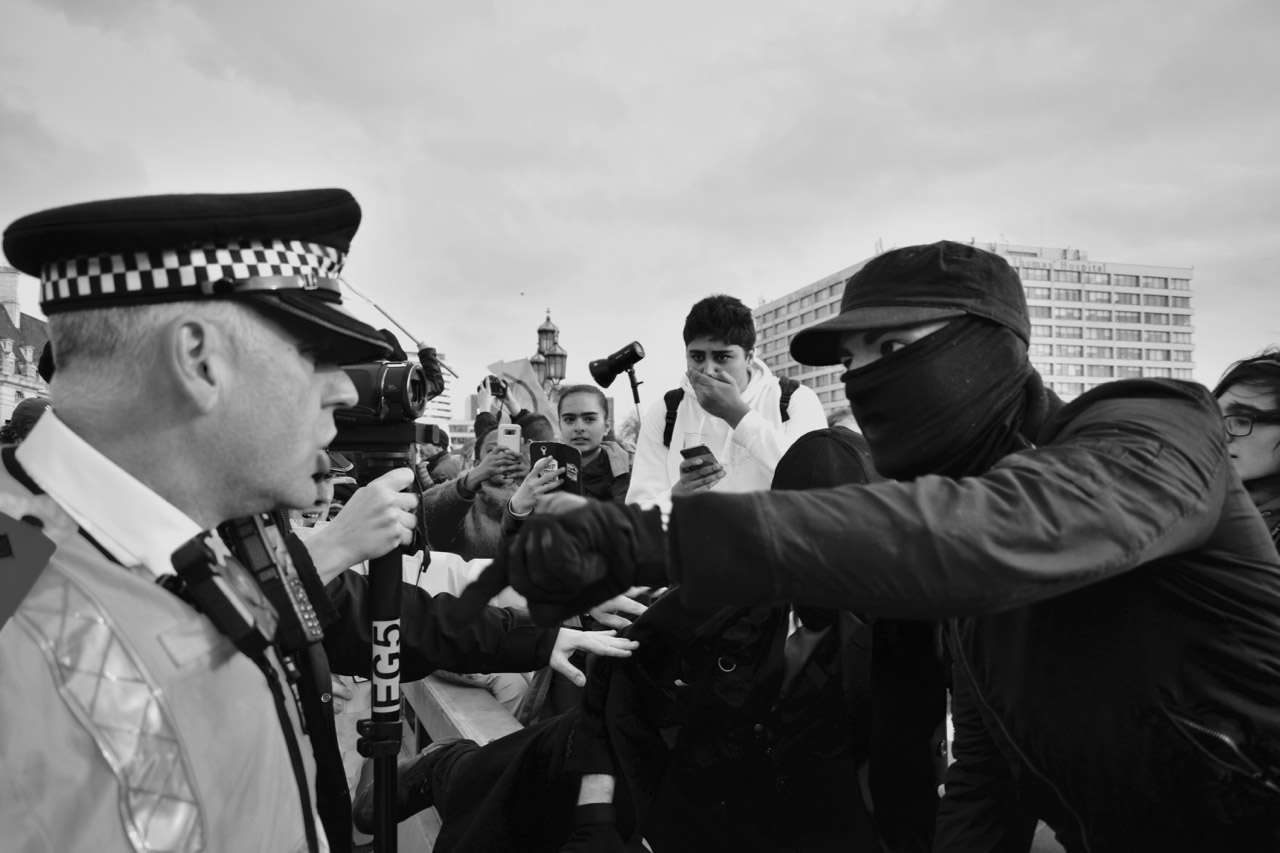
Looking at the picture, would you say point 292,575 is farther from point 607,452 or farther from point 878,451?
point 607,452

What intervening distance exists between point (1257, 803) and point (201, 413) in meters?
1.95

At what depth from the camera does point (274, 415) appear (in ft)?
4.90

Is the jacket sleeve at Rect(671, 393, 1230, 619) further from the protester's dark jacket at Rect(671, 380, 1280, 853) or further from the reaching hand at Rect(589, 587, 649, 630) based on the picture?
the reaching hand at Rect(589, 587, 649, 630)

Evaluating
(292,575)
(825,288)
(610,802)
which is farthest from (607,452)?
(825,288)

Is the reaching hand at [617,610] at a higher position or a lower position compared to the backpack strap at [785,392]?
lower

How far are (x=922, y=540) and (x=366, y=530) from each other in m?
1.69

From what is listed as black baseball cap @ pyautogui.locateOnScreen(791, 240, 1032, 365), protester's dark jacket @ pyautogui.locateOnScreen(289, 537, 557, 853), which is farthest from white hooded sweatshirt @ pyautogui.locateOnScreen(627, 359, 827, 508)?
black baseball cap @ pyautogui.locateOnScreen(791, 240, 1032, 365)

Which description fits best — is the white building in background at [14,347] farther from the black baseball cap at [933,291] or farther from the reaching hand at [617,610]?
the black baseball cap at [933,291]

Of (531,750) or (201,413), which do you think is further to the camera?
(531,750)

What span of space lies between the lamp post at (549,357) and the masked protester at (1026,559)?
45.2 metres

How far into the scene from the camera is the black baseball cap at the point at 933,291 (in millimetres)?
1747

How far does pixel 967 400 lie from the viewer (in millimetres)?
1727

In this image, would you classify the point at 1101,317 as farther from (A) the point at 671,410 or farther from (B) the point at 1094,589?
(B) the point at 1094,589

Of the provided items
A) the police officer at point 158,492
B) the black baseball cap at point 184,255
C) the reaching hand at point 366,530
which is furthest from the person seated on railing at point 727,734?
the black baseball cap at point 184,255
